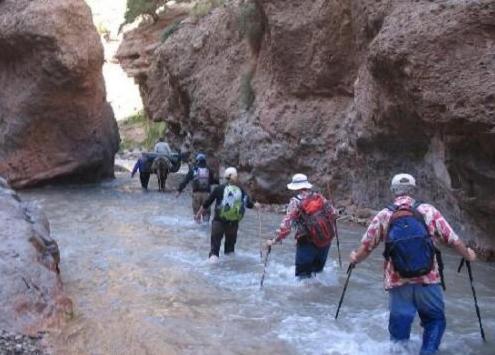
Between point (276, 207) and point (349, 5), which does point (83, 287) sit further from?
point (349, 5)

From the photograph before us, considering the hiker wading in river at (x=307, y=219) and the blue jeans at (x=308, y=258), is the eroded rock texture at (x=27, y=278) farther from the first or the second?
the blue jeans at (x=308, y=258)

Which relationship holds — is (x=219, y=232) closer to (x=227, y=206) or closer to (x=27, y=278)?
(x=227, y=206)

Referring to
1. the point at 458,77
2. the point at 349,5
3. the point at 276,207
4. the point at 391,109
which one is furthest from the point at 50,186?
the point at 458,77

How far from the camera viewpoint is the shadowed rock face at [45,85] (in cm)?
2030

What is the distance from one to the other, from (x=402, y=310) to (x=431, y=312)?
256 millimetres

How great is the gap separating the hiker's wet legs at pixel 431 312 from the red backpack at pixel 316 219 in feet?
8.72

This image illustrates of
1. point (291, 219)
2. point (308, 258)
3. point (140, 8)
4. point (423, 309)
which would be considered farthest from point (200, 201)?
point (140, 8)

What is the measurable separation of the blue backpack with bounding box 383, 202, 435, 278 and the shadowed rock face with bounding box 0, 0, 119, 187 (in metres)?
16.5

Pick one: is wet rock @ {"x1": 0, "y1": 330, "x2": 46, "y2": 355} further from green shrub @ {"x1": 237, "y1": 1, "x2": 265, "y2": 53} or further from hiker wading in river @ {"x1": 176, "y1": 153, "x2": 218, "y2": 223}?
green shrub @ {"x1": 237, "y1": 1, "x2": 265, "y2": 53}

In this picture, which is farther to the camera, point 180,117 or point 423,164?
Result: point 180,117

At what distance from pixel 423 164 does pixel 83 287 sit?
6689 mm

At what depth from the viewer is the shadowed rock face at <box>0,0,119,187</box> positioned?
20.3m

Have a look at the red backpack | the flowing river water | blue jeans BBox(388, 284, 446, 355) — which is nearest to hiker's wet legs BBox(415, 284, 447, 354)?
blue jeans BBox(388, 284, 446, 355)

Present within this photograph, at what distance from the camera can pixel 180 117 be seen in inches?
1038
